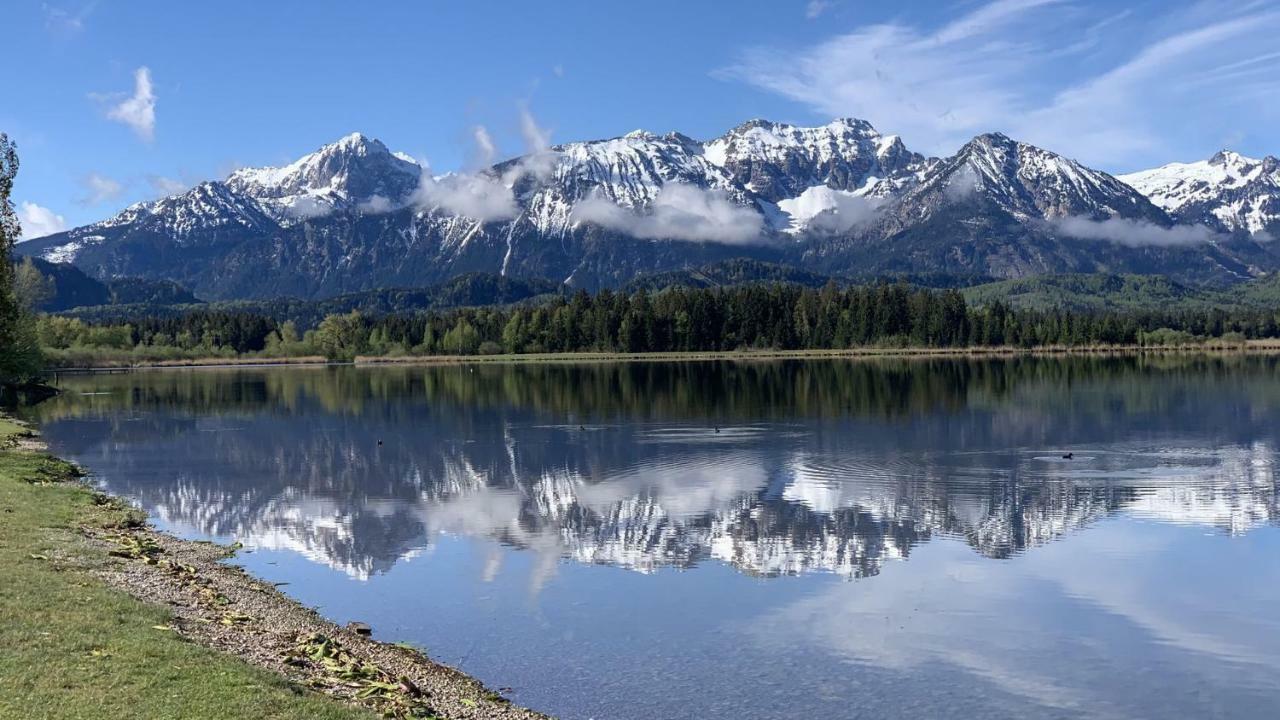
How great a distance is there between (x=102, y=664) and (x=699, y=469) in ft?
139

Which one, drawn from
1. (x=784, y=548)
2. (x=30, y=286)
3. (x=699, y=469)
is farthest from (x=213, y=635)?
(x=30, y=286)

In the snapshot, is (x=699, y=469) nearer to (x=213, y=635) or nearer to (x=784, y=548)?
(x=784, y=548)

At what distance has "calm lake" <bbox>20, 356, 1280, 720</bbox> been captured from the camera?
2428 cm

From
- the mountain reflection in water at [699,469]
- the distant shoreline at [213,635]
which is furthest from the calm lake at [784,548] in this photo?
the distant shoreline at [213,635]

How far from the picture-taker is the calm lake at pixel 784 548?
24281mm

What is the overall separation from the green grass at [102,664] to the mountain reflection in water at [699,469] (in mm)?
11331

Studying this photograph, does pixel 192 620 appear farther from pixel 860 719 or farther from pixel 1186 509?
pixel 1186 509

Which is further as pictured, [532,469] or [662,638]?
[532,469]

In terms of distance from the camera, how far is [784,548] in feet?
127

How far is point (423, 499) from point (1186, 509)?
34159mm

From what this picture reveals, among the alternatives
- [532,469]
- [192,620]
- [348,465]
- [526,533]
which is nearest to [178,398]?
[348,465]

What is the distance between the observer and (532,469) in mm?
62375

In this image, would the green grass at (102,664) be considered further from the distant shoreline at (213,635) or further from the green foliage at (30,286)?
the green foliage at (30,286)

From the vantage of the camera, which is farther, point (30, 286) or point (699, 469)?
point (30, 286)
